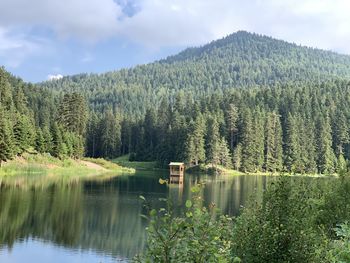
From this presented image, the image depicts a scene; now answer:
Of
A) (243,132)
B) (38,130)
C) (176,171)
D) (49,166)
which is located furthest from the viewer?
(243,132)

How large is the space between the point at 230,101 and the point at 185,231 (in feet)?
528

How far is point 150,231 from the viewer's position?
6086 millimetres

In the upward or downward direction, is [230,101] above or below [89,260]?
above

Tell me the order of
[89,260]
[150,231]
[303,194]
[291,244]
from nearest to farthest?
[150,231]
[291,244]
[303,194]
[89,260]

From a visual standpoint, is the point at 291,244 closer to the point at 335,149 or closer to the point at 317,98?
the point at 335,149

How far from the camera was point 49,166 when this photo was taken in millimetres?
94562

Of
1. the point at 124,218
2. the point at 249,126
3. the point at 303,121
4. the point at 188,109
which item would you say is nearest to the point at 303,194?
the point at 124,218

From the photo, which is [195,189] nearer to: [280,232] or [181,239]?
[181,239]

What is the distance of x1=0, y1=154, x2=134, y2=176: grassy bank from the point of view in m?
82.9

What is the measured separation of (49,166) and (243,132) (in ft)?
226

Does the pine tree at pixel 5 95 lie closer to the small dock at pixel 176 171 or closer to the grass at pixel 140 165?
the grass at pixel 140 165

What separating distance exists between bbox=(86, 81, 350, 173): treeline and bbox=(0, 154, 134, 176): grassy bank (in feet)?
99.7

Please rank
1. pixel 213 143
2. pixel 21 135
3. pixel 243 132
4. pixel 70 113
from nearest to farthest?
pixel 21 135, pixel 70 113, pixel 213 143, pixel 243 132

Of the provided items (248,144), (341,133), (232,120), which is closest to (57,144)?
(248,144)
